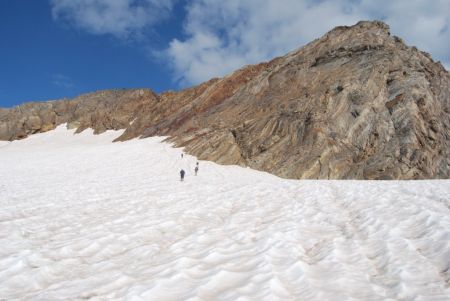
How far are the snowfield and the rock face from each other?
1783cm

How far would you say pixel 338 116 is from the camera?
3872cm

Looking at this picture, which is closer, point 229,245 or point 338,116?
point 229,245

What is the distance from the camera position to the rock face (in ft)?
114

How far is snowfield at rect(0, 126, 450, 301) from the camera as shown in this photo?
20.2 ft

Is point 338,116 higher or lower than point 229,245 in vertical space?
higher

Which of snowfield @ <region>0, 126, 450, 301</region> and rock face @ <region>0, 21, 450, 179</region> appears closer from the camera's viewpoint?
snowfield @ <region>0, 126, 450, 301</region>

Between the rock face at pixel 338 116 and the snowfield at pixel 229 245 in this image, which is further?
the rock face at pixel 338 116

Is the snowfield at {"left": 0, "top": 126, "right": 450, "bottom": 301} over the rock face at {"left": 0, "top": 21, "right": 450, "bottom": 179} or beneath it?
beneath

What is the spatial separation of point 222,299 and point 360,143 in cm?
3371

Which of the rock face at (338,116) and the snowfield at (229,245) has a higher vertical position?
the rock face at (338,116)

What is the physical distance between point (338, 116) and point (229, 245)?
3237 cm

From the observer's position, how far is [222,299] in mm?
5676

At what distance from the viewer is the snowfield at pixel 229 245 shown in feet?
20.2

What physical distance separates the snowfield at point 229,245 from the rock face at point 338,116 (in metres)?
17.8
